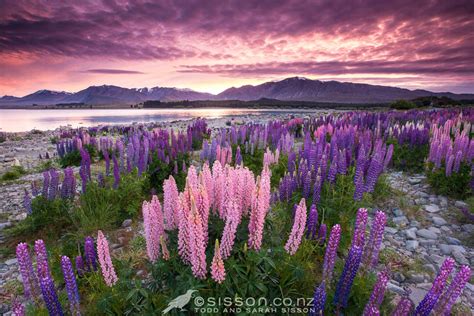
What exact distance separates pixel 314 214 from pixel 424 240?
119 inches

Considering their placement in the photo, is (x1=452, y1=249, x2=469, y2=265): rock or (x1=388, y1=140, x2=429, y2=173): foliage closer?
(x1=452, y1=249, x2=469, y2=265): rock

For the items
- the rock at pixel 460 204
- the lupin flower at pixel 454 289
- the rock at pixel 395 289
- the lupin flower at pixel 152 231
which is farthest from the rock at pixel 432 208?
the lupin flower at pixel 152 231

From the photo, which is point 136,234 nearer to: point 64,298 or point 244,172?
point 64,298

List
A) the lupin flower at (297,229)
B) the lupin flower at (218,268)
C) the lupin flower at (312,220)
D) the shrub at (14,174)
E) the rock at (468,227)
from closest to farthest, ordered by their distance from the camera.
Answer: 1. the lupin flower at (218,268)
2. the lupin flower at (297,229)
3. the lupin flower at (312,220)
4. the rock at (468,227)
5. the shrub at (14,174)

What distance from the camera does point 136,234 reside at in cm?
587

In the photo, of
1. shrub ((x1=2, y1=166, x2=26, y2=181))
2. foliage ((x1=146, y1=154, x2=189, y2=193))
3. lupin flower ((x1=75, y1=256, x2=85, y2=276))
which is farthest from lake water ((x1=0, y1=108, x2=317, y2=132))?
lupin flower ((x1=75, y1=256, x2=85, y2=276))

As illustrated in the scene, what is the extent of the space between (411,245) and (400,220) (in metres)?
1.05

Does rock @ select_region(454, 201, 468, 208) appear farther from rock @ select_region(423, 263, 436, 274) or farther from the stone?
the stone

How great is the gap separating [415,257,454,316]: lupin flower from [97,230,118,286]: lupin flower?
10.4 ft

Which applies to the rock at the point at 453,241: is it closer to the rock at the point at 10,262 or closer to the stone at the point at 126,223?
the stone at the point at 126,223

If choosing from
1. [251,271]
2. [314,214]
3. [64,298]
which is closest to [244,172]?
[251,271]

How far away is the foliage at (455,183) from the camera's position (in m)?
7.13

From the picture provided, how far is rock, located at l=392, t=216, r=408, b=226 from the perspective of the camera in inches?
247

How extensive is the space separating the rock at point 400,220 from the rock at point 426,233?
0.36 m
